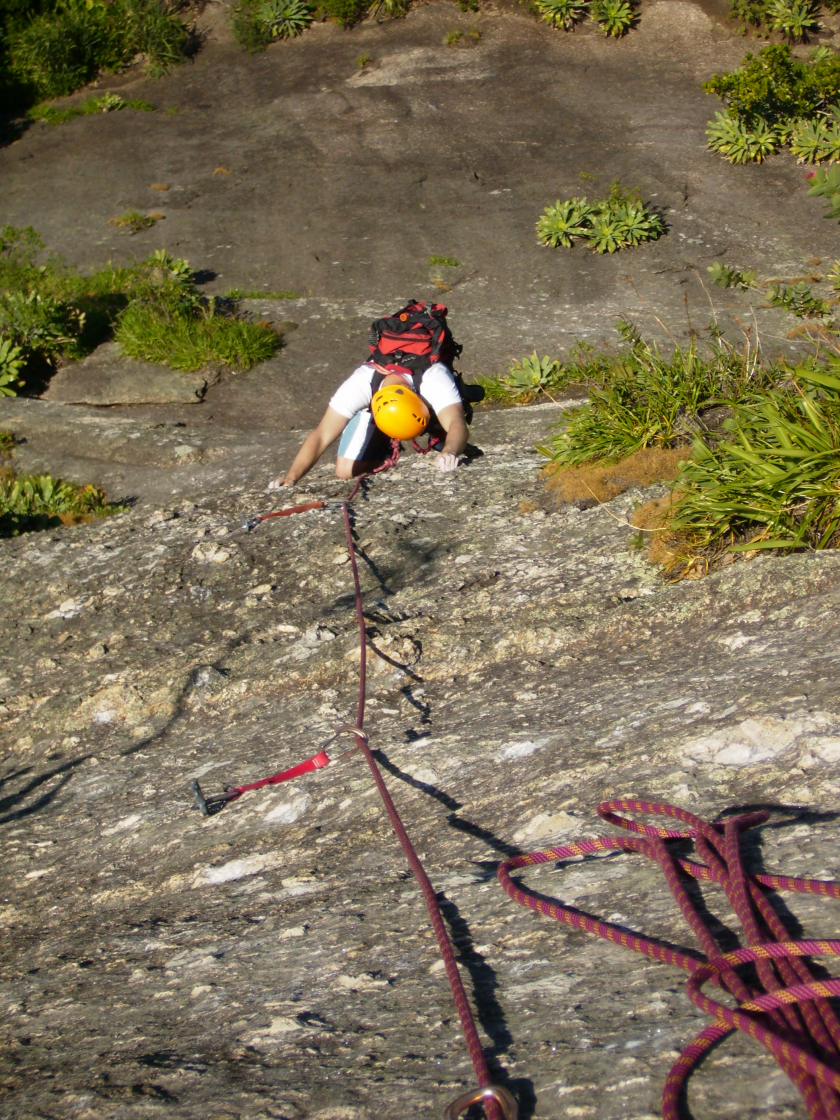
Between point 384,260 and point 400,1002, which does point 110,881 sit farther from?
point 384,260

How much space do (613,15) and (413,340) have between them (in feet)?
36.0

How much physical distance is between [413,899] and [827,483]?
218 centimetres

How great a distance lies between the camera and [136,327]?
30.7ft

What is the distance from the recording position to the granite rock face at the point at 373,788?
5.40 feet

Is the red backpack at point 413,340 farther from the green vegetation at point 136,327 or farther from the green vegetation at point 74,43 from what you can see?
the green vegetation at point 74,43

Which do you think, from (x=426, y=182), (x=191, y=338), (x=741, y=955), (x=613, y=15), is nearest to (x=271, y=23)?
(x=426, y=182)

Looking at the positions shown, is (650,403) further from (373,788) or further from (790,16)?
(790,16)

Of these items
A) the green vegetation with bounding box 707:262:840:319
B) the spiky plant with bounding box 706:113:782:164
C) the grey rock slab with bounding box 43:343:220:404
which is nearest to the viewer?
the green vegetation with bounding box 707:262:840:319

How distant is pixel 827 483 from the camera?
10.6 ft

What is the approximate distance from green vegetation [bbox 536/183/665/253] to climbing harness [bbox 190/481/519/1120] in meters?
6.65

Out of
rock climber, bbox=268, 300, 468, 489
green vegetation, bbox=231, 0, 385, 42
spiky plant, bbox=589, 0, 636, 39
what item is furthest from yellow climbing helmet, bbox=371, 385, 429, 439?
green vegetation, bbox=231, 0, 385, 42

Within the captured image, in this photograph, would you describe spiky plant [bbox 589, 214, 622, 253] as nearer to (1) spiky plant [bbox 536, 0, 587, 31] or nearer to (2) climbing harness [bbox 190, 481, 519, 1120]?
(1) spiky plant [bbox 536, 0, 587, 31]

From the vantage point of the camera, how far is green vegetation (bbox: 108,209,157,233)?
1208 cm

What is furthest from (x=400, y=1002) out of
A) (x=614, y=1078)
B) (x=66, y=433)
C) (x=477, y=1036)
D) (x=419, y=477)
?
(x=66, y=433)
